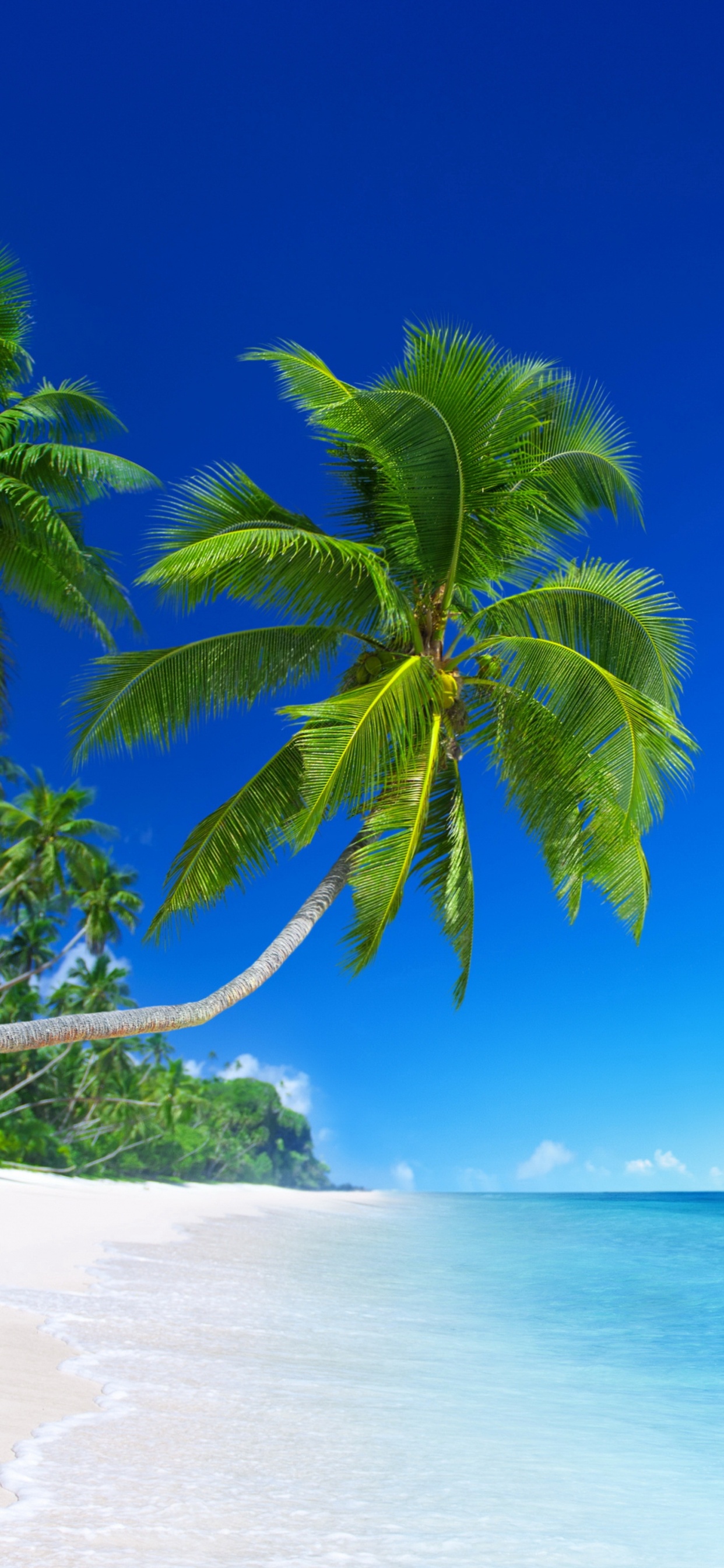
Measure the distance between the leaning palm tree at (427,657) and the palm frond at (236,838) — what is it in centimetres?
2

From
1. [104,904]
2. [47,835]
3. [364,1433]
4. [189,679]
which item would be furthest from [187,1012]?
[104,904]

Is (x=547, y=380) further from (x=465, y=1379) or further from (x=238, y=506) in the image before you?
(x=465, y=1379)

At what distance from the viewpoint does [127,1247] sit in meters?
11.6

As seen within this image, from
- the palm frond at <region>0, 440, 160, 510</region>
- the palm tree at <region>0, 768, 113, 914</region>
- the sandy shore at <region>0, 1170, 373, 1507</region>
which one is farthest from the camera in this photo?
the palm tree at <region>0, 768, 113, 914</region>

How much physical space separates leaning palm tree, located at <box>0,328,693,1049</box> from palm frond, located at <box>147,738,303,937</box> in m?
0.02

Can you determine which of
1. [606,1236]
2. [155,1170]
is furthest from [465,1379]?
[155,1170]

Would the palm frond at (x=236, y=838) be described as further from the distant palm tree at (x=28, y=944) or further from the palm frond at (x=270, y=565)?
the distant palm tree at (x=28, y=944)

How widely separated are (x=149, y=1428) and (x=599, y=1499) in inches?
71.1

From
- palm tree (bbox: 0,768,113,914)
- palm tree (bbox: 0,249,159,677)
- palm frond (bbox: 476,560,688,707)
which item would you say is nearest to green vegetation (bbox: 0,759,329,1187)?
palm tree (bbox: 0,768,113,914)

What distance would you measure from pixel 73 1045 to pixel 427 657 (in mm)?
30985

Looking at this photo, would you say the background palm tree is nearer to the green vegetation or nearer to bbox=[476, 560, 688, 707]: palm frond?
the green vegetation

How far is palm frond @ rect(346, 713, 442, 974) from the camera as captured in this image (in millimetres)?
6625

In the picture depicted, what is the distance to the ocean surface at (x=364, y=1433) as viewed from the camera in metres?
2.87

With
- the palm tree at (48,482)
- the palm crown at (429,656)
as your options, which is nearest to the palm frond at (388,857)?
the palm crown at (429,656)
